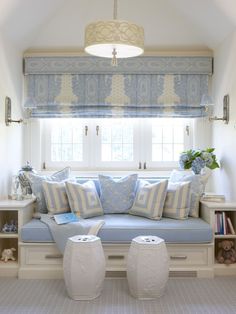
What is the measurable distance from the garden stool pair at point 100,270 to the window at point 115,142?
189cm

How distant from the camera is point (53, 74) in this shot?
15.7ft

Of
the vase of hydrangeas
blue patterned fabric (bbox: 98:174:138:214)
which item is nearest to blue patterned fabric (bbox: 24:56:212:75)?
the vase of hydrangeas

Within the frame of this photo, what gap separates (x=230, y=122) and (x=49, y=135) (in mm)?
2179

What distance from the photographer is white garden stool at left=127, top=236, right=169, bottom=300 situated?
122 inches

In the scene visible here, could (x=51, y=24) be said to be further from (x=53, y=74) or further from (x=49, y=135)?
(x=49, y=135)

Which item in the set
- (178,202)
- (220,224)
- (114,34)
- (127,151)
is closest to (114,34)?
(114,34)

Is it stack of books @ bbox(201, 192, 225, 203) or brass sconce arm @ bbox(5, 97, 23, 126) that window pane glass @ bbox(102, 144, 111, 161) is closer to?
brass sconce arm @ bbox(5, 97, 23, 126)

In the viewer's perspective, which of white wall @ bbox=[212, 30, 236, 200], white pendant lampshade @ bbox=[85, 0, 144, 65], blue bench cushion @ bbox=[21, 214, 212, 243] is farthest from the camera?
white wall @ bbox=[212, 30, 236, 200]

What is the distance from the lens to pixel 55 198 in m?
4.04

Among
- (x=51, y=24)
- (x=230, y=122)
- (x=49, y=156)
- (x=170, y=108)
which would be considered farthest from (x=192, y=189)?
(x=51, y=24)

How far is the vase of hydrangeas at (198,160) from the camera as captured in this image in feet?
14.0

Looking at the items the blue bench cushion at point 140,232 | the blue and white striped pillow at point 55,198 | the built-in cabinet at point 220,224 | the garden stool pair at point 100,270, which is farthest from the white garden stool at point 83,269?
the built-in cabinet at point 220,224

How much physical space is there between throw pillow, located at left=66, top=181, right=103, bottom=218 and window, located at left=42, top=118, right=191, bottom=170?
92cm

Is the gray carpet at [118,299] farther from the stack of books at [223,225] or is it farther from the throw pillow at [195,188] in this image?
the throw pillow at [195,188]
